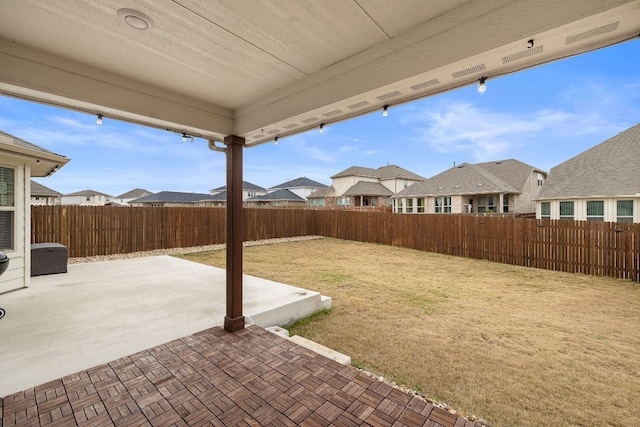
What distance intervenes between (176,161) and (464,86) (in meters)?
50.0

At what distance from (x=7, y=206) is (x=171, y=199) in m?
32.8

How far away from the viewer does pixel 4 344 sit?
2.84 meters

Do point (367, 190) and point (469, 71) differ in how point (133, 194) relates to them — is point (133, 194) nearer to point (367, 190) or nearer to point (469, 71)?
point (367, 190)

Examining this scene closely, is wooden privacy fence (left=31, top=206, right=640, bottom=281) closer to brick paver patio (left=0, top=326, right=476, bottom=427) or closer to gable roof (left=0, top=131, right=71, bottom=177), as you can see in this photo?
gable roof (left=0, top=131, right=71, bottom=177)

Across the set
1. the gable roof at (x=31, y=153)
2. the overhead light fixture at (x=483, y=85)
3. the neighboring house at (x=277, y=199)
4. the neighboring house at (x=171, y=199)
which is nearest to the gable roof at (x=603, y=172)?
the overhead light fixture at (x=483, y=85)

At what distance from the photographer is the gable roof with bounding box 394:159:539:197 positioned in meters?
18.3

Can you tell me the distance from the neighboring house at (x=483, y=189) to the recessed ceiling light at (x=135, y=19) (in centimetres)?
2011

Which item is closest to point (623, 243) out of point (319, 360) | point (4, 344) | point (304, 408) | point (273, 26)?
point (319, 360)

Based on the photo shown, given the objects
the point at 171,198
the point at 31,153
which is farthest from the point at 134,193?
the point at 31,153

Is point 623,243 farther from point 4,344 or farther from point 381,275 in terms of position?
point 4,344

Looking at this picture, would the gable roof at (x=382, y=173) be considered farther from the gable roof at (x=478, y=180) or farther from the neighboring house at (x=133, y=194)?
the neighboring house at (x=133, y=194)

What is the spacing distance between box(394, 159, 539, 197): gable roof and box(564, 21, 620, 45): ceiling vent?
62.0 feet

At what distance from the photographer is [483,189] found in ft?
59.6

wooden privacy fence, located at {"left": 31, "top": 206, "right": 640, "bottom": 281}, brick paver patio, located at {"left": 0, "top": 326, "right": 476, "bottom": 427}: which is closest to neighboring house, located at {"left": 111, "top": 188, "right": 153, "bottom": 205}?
wooden privacy fence, located at {"left": 31, "top": 206, "right": 640, "bottom": 281}
